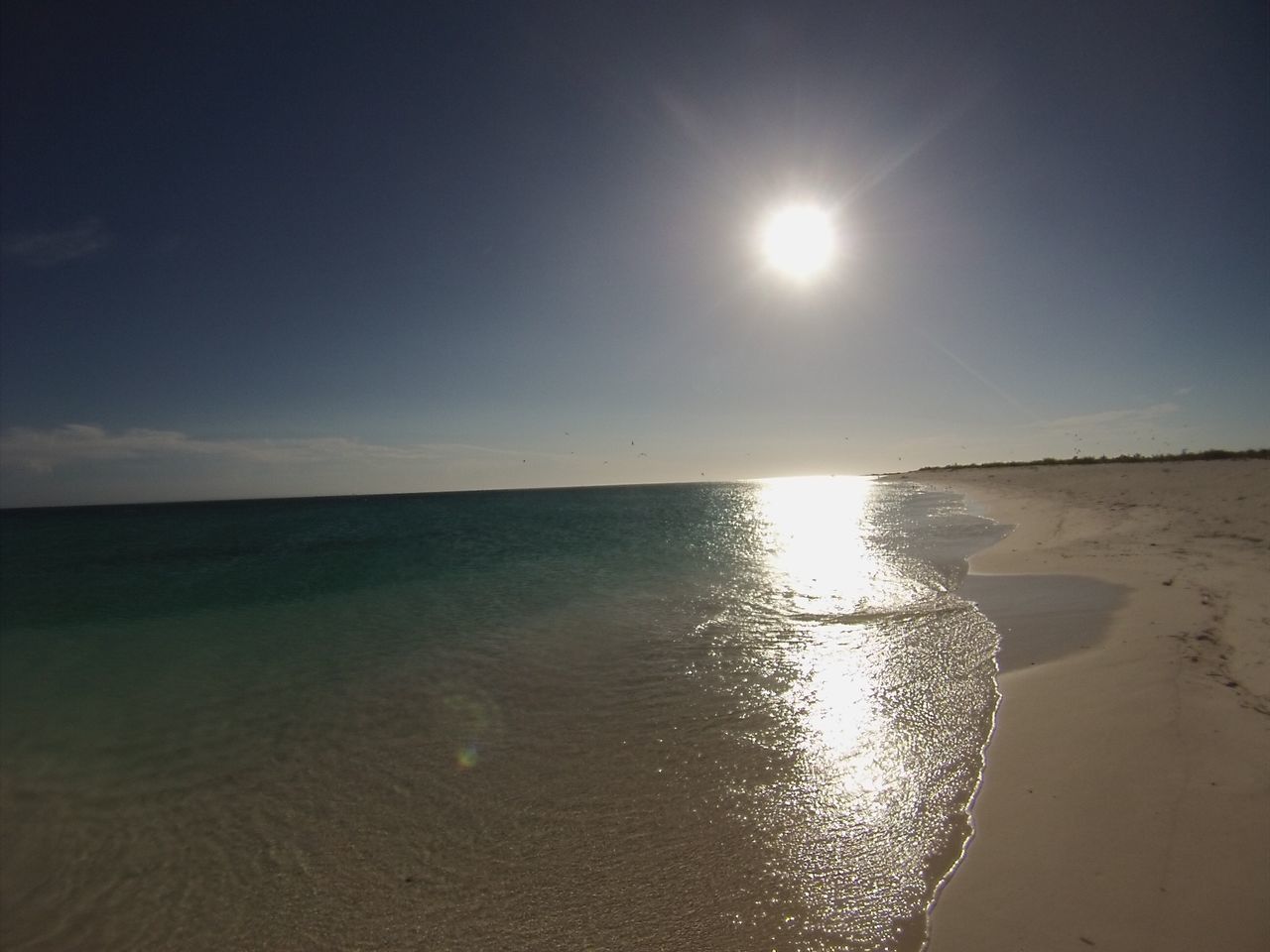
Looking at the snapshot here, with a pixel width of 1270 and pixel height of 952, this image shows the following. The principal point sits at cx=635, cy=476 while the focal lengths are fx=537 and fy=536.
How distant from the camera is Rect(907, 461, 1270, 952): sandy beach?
3301 mm

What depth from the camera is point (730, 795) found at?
5176 mm

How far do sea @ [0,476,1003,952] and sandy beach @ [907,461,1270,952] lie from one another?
36 centimetres

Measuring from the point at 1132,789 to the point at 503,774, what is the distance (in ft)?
19.3

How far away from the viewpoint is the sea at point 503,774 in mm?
3973

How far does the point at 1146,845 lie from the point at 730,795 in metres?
3.08

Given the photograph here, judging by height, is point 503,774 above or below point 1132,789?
below

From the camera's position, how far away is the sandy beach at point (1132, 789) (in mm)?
3301

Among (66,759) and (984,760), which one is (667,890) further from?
(66,759)

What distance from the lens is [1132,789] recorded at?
177 inches

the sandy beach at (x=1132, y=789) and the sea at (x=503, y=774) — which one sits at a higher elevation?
the sandy beach at (x=1132, y=789)

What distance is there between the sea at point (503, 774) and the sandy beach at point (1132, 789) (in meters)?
0.36

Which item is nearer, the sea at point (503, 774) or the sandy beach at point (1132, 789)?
the sandy beach at point (1132, 789)

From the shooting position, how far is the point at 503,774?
5.98 m

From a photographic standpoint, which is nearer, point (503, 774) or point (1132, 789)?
point (1132, 789)
